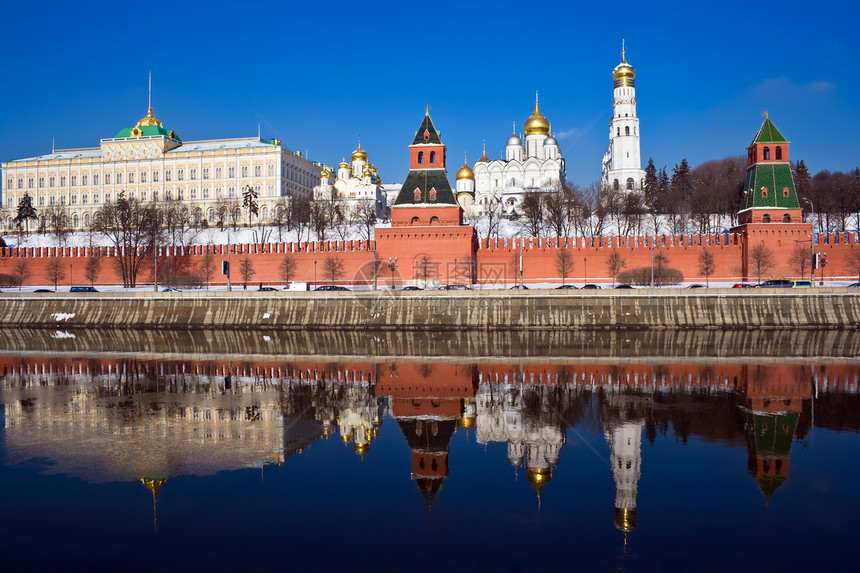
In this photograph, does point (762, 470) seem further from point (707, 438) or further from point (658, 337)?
point (658, 337)

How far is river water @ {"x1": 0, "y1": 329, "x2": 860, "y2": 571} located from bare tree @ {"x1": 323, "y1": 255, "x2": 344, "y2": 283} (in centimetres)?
1456

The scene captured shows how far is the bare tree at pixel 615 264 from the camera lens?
32.0m

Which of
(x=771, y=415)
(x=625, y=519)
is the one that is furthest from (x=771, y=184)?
(x=625, y=519)

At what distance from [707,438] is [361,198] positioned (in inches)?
2206

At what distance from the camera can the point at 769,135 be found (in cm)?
3116

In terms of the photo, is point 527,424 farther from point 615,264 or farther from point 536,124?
point 536,124

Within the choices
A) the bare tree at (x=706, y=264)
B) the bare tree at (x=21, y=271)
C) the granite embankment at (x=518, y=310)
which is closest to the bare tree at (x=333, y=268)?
the granite embankment at (x=518, y=310)

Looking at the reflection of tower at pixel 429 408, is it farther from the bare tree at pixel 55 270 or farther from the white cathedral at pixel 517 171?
the white cathedral at pixel 517 171

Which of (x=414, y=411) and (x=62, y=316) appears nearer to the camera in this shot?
(x=414, y=411)

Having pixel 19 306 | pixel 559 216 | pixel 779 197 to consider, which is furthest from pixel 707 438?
pixel 559 216

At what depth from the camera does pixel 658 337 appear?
2288 centimetres

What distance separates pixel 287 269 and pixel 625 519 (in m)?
27.9

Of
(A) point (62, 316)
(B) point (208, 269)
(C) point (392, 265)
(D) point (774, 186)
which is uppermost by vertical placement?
(D) point (774, 186)

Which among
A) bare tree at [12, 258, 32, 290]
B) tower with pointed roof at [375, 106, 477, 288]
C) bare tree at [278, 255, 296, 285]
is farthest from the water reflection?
bare tree at [12, 258, 32, 290]
